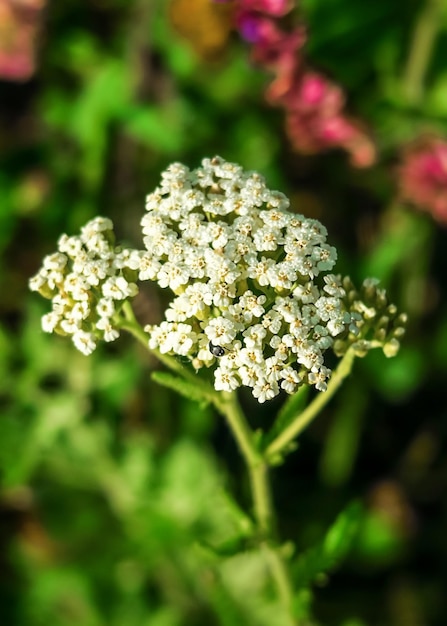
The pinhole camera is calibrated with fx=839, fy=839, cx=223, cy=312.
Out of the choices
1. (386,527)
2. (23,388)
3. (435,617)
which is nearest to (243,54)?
(23,388)

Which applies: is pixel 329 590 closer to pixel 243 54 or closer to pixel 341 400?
pixel 341 400

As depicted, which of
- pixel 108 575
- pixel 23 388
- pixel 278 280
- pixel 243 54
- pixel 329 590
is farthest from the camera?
pixel 243 54

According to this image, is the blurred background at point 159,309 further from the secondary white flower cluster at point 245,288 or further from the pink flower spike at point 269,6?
the secondary white flower cluster at point 245,288

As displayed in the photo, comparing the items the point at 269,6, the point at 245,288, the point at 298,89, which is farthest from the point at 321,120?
the point at 245,288

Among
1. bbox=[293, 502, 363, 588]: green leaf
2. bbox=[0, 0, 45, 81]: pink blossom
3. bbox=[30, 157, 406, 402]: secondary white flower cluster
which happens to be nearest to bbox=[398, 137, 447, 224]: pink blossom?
bbox=[30, 157, 406, 402]: secondary white flower cluster

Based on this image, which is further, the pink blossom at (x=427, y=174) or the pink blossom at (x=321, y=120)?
the pink blossom at (x=427, y=174)

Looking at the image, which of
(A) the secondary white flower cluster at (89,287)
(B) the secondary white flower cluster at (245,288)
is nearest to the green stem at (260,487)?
(B) the secondary white flower cluster at (245,288)
